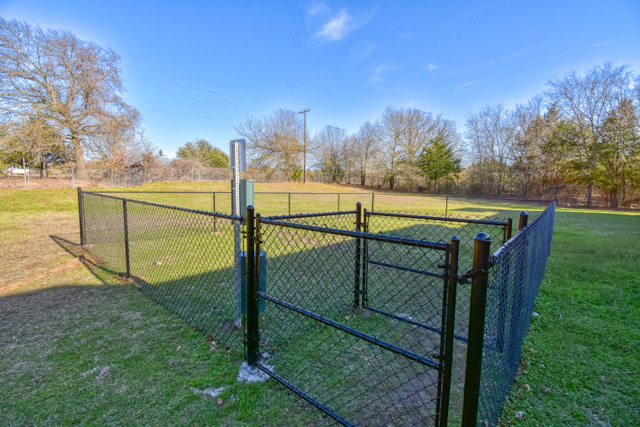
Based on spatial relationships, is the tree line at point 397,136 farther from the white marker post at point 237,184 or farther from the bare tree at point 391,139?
the white marker post at point 237,184

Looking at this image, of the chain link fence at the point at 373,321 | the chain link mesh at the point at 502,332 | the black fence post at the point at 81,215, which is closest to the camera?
the chain link fence at the point at 373,321

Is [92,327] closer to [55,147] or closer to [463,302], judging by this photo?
[463,302]

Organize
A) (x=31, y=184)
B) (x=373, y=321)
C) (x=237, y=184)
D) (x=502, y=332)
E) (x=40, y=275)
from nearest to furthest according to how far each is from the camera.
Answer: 1. (x=502, y=332)
2. (x=237, y=184)
3. (x=373, y=321)
4. (x=40, y=275)
5. (x=31, y=184)

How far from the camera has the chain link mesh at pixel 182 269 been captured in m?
2.85

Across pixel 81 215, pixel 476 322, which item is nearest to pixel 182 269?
pixel 81 215

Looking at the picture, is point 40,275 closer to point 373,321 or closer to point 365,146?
point 373,321

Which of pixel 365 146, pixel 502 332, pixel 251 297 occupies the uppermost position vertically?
pixel 365 146

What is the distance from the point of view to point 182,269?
4480 mm

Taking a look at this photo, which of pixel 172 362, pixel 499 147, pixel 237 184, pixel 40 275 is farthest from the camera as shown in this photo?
pixel 499 147

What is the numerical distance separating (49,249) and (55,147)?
16.9 meters

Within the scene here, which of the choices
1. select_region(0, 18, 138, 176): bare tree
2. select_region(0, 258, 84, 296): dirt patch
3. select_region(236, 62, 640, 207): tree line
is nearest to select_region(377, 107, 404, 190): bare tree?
select_region(236, 62, 640, 207): tree line

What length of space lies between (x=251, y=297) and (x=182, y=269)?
120 inches

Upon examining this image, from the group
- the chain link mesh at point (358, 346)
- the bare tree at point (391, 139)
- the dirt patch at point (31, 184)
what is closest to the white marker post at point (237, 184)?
the chain link mesh at point (358, 346)

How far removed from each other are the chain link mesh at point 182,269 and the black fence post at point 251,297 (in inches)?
8.6
